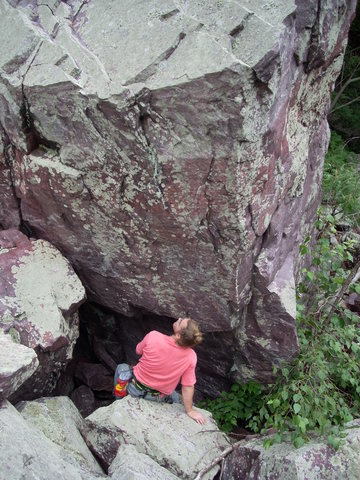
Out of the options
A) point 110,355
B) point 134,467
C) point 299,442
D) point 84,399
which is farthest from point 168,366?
point 110,355

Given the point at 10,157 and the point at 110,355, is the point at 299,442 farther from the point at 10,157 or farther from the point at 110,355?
the point at 10,157

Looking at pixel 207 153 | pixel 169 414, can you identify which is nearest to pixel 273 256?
pixel 207 153

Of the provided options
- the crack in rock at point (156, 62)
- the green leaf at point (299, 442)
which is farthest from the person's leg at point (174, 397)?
the crack in rock at point (156, 62)

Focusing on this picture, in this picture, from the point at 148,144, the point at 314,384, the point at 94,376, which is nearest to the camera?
the point at 148,144

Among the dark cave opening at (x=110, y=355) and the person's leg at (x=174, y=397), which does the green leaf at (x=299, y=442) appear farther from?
the dark cave opening at (x=110, y=355)

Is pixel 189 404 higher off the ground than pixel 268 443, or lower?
lower

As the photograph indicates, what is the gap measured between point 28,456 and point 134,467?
2.23 ft

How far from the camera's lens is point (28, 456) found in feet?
8.30

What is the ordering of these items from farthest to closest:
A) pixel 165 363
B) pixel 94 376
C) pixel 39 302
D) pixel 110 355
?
1. pixel 110 355
2. pixel 94 376
3. pixel 39 302
4. pixel 165 363

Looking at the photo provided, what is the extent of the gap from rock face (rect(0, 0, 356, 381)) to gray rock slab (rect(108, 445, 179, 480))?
4.11ft

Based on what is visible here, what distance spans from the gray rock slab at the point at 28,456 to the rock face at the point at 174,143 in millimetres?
1485

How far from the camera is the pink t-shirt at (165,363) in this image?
Answer: 346cm

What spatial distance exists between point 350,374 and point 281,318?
0.80 metres

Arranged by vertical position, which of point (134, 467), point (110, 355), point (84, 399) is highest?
point (134, 467)
